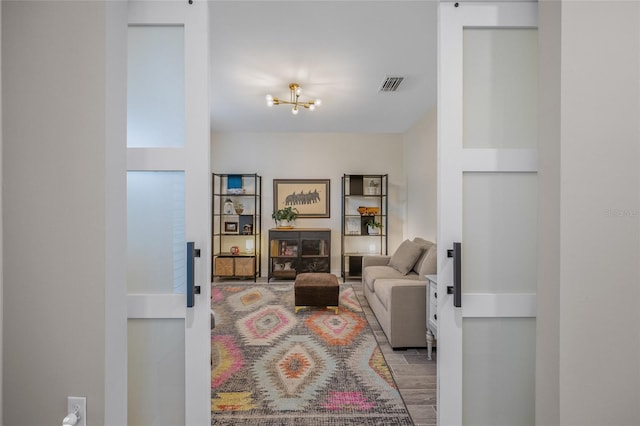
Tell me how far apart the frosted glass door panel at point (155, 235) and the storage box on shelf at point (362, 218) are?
→ 4600mm

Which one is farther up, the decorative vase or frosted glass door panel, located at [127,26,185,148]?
frosted glass door panel, located at [127,26,185,148]

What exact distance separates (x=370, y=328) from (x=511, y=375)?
2.19 m

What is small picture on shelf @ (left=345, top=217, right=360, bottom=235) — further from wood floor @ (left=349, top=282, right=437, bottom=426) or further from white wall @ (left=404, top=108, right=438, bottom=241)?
wood floor @ (left=349, top=282, right=437, bottom=426)

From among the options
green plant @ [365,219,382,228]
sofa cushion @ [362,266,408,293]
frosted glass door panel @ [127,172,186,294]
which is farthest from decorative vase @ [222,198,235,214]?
frosted glass door panel @ [127,172,186,294]

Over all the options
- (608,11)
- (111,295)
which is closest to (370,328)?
(111,295)

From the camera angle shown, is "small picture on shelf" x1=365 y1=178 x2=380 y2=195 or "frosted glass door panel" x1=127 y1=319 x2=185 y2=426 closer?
"frosted glass door panel" x1=127 y1=319 x2=185 y2=426

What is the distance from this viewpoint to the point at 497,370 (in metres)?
1.36

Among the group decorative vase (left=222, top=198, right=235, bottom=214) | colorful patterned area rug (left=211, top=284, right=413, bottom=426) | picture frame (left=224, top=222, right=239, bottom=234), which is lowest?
colorful patterned area rug (left=211, top=284, right=413, bottom=426)

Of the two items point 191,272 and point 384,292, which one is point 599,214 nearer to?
point 191,272

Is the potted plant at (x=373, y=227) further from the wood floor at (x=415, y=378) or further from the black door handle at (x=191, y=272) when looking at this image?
the black door handle at (x=191, y=272)

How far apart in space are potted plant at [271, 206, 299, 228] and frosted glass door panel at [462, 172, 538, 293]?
4.57m

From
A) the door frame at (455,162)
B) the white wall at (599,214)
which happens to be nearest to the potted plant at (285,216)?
the door frame at (455,162)

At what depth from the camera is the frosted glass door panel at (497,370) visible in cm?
136

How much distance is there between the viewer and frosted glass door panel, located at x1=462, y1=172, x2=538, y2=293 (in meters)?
1.34
